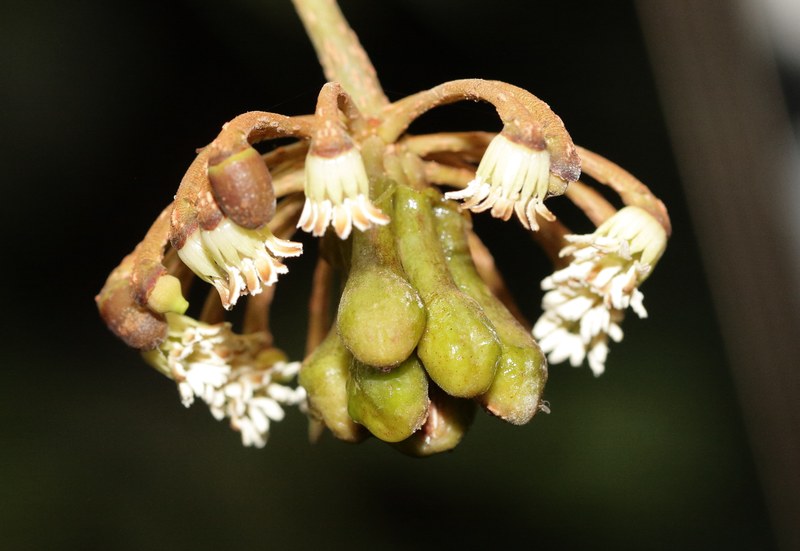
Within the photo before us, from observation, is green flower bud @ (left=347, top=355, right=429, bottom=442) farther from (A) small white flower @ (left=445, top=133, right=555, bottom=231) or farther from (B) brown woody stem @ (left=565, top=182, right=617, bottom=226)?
(B) brown woody stem @ (left=565, top=182, right=617, bottom=226)

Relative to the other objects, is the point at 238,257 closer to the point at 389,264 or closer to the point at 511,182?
the point at 389,264

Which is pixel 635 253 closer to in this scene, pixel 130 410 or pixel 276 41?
pixel 276 41

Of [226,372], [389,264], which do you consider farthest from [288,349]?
[389,264]

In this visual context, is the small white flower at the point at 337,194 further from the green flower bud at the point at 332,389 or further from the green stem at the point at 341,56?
the green stem at the point at 341,56

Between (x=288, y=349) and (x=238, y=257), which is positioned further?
(x=288, y=349)

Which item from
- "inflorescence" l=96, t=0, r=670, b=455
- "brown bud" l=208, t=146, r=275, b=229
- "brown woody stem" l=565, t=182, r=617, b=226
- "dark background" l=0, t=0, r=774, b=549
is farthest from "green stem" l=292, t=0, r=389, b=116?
"dark background" l=0, t=0, r=774, b=549

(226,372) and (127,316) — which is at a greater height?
(127,316)
